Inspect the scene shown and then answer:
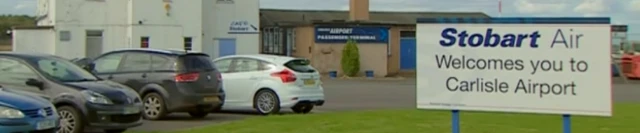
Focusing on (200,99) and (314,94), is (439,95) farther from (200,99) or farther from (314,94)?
(314,94)

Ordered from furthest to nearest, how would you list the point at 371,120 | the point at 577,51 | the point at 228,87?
the point at 228,87 < the point at 371,120 < the point at 577,51

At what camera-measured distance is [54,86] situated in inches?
541

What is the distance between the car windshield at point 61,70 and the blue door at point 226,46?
33.0m

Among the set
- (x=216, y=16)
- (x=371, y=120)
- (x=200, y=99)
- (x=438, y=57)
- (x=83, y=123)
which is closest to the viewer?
(x=438, y=57)

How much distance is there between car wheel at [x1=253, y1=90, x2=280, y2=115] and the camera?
1955 cm

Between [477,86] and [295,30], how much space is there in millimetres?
41633

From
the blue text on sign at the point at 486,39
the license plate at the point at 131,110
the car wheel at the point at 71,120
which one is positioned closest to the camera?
the blue text on sign at the point at 486,39

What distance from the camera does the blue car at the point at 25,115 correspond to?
11.1 meters

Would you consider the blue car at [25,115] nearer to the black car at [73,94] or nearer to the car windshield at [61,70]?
the black car at [73,94]

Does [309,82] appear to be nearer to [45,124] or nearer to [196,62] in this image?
[196,62]

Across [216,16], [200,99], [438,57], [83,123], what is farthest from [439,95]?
[216,16]

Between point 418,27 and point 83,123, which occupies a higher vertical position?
point 418,27

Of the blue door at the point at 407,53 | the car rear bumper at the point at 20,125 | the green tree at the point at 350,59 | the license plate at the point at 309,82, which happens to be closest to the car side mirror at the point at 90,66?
the license plate at the point at 309,82

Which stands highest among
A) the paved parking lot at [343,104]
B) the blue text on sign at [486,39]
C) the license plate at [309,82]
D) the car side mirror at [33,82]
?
the blue text on sign at [486,39]
